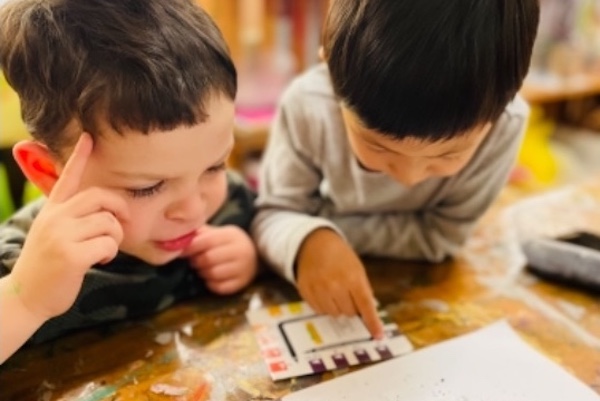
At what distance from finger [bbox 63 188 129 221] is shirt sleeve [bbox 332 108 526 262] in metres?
0.34

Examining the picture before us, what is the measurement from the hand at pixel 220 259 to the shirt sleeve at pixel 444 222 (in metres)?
0.15

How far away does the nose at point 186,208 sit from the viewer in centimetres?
58

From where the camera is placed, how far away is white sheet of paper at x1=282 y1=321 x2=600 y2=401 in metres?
0.57

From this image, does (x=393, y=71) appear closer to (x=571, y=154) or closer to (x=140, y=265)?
(x=140, y=265)

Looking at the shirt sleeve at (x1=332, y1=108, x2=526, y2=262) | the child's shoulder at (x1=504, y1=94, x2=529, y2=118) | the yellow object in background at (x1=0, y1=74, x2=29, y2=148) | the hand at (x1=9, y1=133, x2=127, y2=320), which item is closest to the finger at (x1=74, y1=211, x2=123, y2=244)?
the hand at (x1=9, y1=133, x2=127, y2=320)

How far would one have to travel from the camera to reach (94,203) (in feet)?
1.75

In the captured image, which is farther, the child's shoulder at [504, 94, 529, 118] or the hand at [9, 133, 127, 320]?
the child's shoulder at [504, 94, 529, 118]

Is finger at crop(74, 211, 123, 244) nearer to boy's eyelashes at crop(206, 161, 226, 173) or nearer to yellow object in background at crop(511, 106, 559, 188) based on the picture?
boy's eyelashes at crop(206, 161, 226, 173)

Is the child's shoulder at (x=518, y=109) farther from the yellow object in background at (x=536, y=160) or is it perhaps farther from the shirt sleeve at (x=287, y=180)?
the yellow object in background at (x=536, y=160)

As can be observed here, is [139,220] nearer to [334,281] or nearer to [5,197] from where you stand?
[334,281]

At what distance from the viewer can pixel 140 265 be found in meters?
0.66

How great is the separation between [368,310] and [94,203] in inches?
11.5

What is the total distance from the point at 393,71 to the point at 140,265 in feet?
1.05

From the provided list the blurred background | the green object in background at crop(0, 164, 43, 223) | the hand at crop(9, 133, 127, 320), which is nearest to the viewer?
the hand at crop(9, 133, 127, 320)
